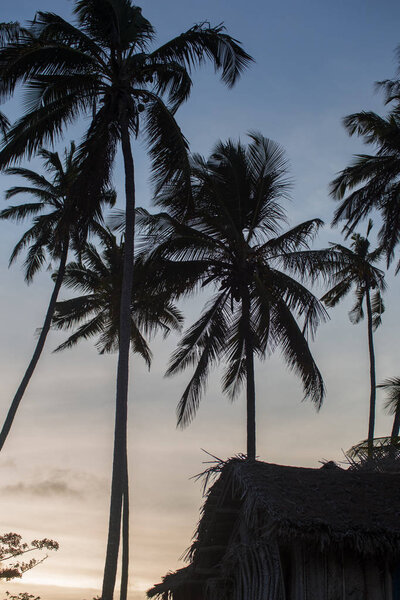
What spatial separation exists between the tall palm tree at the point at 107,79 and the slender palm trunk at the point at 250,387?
431 centimetres

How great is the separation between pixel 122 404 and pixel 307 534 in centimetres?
547

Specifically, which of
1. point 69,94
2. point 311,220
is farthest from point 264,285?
point 69,94

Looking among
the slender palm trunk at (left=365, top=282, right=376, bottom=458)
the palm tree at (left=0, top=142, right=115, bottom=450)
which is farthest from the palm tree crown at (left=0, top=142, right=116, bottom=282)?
the slender palm trunk at (left=365, top=282, right=376, bottom=458)

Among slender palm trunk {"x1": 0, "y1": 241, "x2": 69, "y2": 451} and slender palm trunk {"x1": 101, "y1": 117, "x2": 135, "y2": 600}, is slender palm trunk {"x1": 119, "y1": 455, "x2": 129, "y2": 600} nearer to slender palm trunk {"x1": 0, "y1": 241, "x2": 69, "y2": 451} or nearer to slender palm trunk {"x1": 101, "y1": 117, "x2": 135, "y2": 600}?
slender palm trunk {"x1": 0, "y1": 241, "x2": 69, "y2": 451}

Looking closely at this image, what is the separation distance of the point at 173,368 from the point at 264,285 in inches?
136

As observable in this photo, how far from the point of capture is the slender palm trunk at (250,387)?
56.5ft

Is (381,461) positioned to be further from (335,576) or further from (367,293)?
(367,293)

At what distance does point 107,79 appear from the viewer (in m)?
15.2

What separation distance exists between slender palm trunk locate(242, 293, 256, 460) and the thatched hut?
5833 mm

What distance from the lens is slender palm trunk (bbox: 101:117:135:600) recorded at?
40.7 ft

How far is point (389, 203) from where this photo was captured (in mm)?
18750

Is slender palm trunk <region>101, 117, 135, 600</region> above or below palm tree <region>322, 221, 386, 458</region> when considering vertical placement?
below

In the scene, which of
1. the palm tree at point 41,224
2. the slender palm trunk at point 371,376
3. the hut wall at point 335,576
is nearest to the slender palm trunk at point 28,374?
the palm tree at point 41,224

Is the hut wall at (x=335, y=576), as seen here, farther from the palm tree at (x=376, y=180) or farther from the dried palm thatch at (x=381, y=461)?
the palm tree at (x=376, y=180)
